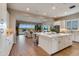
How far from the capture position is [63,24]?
828cm

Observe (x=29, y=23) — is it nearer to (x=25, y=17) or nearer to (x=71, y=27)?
(x=25, y=17)

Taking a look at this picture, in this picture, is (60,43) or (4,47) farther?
(60,43)

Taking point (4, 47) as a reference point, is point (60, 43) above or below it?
below

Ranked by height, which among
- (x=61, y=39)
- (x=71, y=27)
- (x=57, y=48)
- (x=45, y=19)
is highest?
(x=45, y=19)

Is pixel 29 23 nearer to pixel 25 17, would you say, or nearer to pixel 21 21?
pixel 25 17

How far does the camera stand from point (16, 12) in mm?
5438

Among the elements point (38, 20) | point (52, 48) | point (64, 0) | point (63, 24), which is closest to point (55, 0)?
point (64, 0)

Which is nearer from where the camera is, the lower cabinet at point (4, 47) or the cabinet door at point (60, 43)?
the lower cabinet at point (4, 47)

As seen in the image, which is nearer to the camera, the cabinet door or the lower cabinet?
the lower cabinet

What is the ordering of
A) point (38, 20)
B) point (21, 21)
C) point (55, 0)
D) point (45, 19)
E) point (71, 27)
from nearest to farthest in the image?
point (55, 0), point (21, 21), point (38, 20), point (45, 19), point (71, 27)

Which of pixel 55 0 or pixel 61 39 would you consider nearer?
pixel 55 0

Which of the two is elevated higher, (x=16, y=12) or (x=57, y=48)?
(x=16, y=12)

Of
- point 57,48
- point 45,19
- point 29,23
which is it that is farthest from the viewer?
point 45,19

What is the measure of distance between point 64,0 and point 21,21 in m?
3.13
